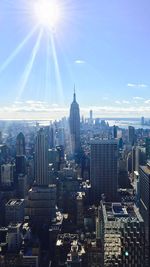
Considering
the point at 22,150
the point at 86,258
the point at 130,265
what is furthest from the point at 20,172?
the point at 130,265

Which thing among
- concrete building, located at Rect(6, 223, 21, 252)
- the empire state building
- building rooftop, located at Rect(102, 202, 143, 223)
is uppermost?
the empire state building

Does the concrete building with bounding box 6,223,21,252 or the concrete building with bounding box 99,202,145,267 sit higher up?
the concrete building with bounding box 99,202,145,267

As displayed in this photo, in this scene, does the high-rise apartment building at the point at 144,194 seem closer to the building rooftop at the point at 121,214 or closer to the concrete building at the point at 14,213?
the building rooftop at the point at 121,214

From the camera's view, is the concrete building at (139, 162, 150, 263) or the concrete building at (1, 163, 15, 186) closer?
the concrete building at (139, 162, 150, 263)

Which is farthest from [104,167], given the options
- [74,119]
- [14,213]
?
[74,119]

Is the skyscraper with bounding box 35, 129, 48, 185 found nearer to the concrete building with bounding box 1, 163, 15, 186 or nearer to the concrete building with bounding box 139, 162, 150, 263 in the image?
the concrete building with bounding box 1, 163, 15, 186

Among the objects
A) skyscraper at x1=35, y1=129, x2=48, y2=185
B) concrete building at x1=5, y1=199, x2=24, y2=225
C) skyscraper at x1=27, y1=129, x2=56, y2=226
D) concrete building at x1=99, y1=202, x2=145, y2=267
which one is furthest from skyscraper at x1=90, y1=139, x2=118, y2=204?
concrete building at x1=99, y1=202, x2=145, y2=267

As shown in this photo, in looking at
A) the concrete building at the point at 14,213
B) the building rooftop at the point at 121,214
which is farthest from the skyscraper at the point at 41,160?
the building rooftop at the point at 121,214

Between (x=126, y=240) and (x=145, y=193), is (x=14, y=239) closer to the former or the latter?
(x=145, y=193)
